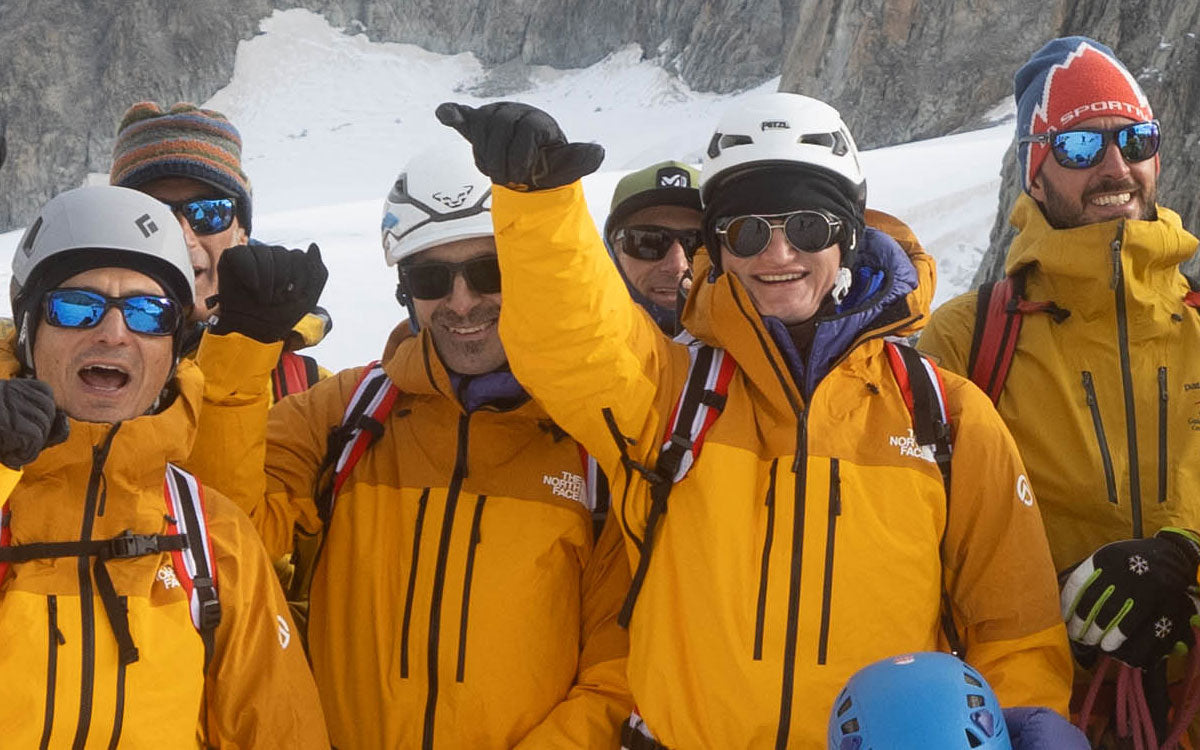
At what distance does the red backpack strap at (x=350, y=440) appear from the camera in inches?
115

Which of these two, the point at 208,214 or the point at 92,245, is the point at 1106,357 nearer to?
the point at 92,245

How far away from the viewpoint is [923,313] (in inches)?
105

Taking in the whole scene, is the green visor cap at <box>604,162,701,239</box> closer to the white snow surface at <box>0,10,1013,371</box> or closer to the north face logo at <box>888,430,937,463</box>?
the north face logo at <box>888,430,937,463</box>

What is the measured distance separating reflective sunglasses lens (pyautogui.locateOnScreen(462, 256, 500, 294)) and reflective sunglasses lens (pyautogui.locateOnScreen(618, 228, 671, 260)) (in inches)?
44.6

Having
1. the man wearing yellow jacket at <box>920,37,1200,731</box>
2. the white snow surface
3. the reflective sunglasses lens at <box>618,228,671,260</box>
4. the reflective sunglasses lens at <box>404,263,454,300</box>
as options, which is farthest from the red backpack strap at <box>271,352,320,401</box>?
the white snow surface

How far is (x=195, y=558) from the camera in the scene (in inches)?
96.0

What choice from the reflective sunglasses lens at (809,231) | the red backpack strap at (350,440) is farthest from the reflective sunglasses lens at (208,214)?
the reflective sunglasses lens at (809,231)

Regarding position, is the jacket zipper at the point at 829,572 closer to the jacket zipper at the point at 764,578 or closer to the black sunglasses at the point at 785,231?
the jacket zipper at the point at 764,578

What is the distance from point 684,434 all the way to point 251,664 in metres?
1.17

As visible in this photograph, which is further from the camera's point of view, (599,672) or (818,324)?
(599,672)

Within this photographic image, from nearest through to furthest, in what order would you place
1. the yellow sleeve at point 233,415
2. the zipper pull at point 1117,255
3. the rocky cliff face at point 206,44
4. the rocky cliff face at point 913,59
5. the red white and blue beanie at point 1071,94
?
the yellow sleeve at point 233,415
the zipper pull at point 1117,255
the red white and blue beanie at point 1071,94
the rocky cliff face at point 913,59
the rocky cliff face at point 206,44

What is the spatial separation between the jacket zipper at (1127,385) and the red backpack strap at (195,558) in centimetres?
252

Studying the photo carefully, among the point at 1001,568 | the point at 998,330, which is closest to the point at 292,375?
the point at 998,330

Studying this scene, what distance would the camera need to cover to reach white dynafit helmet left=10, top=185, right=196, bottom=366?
8.38 ft
